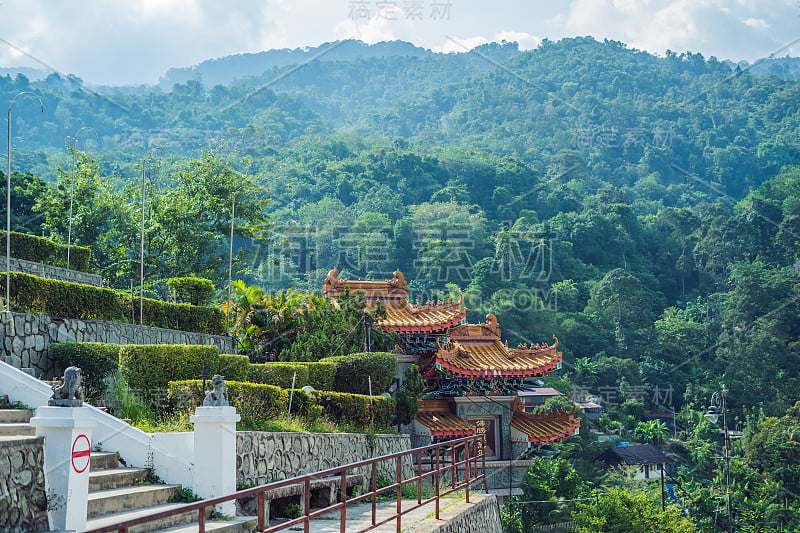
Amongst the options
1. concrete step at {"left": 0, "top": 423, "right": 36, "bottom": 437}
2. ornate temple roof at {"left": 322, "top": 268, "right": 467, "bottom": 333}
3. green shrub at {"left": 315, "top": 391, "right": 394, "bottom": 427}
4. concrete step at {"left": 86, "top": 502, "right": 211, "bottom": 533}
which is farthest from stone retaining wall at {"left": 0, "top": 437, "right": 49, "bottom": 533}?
ornate temple roof at {"left": 322, "top": 268, "right": 467, "bottom": 333}

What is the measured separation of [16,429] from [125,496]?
3.44ft

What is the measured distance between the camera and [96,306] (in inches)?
500

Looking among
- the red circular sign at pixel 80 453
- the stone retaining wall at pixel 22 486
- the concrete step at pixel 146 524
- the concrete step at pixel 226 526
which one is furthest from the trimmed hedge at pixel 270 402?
the stone retaining wall at pixel 22 486

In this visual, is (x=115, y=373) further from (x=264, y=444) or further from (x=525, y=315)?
(x=525, y=315)

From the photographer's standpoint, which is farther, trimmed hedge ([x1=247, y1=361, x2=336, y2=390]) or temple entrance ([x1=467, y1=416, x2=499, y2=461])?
temple entrance ([x1=467, y1=416, x2=499, y2=461])

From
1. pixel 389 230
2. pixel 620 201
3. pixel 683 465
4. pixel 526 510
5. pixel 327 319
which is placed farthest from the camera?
pixel 620 201

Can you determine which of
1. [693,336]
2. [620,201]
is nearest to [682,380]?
[693,336]

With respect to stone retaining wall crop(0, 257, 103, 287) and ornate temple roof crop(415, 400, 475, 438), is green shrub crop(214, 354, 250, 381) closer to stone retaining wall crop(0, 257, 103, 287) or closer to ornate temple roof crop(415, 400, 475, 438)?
stone retaining wall crop(0, 257, 103, 287)

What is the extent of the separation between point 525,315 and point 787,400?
1761 cm

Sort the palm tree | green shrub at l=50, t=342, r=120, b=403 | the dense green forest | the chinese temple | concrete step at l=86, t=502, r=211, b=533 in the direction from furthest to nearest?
the palm tree
the dense green forest
the chinese temple
green shrub at l=50, t=342, r=120, b=403
concrete step at l=86, t=502, r=211, b=533

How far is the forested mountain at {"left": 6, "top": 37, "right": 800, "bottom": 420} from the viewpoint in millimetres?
28688

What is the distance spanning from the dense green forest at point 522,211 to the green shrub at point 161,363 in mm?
12631

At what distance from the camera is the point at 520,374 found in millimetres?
19391

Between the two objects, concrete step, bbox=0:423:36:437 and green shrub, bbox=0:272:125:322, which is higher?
green shrub, bbox=0:272:125:322
